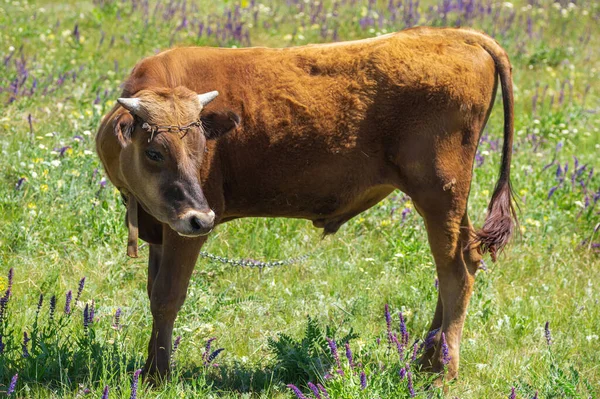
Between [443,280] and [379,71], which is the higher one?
[379,71]

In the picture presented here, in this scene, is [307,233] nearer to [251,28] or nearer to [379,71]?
[379,71]

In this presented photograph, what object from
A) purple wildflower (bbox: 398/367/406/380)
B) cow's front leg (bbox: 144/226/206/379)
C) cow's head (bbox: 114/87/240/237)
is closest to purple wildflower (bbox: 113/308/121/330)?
cow's front leg (bbox: 144/226/206/379)

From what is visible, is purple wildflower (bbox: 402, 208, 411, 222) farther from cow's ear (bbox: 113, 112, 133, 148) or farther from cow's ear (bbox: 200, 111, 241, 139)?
cow's ear (bbox: 113, 112, 133, 148)

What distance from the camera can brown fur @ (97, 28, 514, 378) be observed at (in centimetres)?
514

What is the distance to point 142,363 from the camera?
17.5ft

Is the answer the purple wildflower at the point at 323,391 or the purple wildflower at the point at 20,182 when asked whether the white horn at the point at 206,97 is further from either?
the purple wildflower at the point at 20,182

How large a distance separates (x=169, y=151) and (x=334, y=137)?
41.6 inches

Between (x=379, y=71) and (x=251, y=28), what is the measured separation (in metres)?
7.04

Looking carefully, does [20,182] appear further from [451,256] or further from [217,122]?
[451,256]

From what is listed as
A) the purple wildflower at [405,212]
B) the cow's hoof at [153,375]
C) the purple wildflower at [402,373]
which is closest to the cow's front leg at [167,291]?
the cow's hoof at [153,375]

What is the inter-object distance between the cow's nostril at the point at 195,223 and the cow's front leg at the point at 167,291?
0.49m

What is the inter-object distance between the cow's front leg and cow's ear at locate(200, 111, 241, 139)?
0.63 metres

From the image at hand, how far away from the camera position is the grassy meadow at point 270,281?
5.04 m

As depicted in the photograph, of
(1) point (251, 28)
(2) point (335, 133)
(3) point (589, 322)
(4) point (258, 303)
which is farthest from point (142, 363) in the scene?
(1) point (251, 28)
